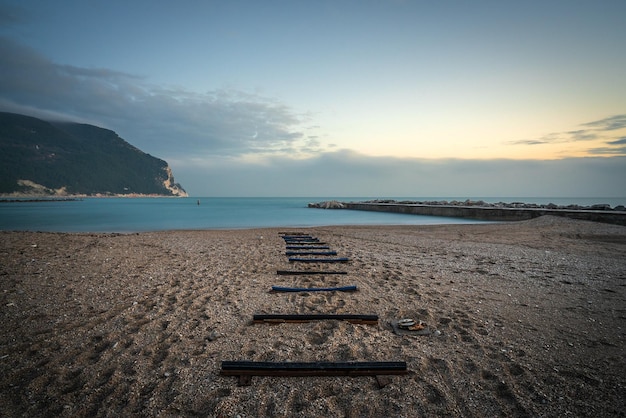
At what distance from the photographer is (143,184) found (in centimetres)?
15825

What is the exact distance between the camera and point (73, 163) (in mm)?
135375

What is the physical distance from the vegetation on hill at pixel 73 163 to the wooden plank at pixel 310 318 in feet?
495

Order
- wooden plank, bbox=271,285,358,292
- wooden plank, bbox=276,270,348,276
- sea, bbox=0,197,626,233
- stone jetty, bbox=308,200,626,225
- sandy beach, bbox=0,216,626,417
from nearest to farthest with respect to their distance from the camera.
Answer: sandy beach, bbox=0,216,626,417 < wooden plank, bbox=271,285,358,292 < wooden plank, bbox=276,270,348,276 < stone jetty, bbox=308,200,626,225 < sea, bbox=0,197,626,233

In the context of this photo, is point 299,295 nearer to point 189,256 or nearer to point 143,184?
point 189,256

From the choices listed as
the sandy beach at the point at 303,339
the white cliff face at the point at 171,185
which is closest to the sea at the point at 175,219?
the sandy beach at the point at 303,339

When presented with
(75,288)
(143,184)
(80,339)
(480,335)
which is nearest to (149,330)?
(80,339)

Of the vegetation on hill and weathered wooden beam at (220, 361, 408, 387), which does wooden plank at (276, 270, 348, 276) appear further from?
the vegetation on hill

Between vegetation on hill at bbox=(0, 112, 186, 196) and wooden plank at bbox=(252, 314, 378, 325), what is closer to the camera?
wooden plank at bbox=(252, 314, 378, 325)

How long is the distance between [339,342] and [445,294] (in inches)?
109

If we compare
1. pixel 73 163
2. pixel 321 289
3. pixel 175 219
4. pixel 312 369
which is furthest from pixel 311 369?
pixel 73 163

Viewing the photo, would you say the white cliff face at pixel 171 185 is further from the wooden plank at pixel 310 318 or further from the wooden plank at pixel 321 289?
the wooden plank at pixel 310 318

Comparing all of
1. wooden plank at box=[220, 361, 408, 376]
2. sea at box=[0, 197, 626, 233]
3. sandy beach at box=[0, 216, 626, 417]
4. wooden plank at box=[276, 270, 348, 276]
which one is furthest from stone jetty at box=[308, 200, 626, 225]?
wooden plank at box=[220, 361, 408, 376]

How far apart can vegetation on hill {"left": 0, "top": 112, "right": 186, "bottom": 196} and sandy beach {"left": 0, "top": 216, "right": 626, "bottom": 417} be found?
148 metres

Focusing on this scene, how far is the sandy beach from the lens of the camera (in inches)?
98.7
